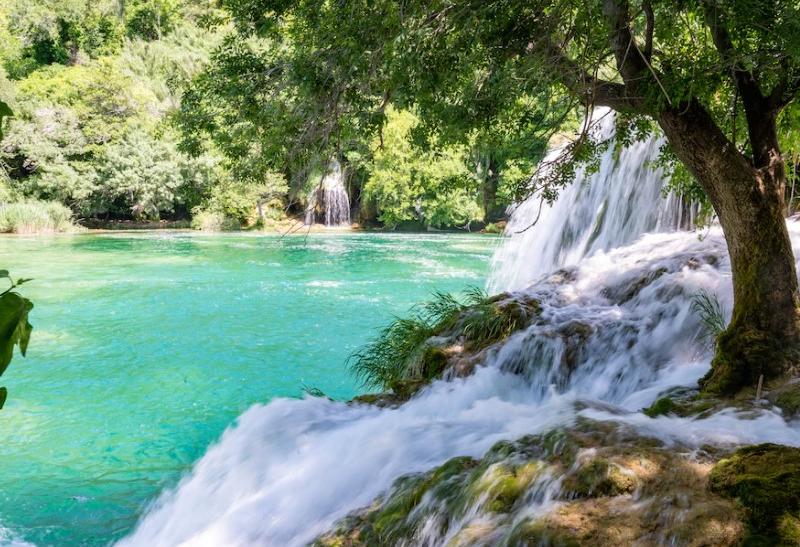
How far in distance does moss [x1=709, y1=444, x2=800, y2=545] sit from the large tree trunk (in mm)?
1526

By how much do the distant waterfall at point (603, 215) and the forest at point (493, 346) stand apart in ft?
0.16

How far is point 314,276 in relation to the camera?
1770 centimetres

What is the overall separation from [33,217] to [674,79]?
105ft

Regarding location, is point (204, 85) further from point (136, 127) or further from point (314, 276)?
point (136, 127)

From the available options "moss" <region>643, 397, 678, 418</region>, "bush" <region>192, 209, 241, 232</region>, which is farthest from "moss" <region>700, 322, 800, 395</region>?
"bush" <region>192, 209, 241, 232</region>

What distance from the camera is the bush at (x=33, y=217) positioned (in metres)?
28.6

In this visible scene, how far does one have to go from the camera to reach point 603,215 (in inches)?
382

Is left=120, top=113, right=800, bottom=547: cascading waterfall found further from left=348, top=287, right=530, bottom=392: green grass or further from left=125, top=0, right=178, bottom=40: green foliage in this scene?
left=125, top=0, right=178, bottom=40: green foliage

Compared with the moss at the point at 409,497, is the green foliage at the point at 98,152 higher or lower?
higher

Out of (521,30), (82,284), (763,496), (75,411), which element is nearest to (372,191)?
(82,284)

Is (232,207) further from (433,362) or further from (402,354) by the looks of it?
(433,362)

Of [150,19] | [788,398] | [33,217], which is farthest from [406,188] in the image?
[788,398]

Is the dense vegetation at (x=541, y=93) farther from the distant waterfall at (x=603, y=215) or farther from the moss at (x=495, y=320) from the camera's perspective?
the distant waterfall at (x=603, y=215)

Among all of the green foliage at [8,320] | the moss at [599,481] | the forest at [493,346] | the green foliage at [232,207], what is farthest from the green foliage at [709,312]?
the green foliage at [232,207]
